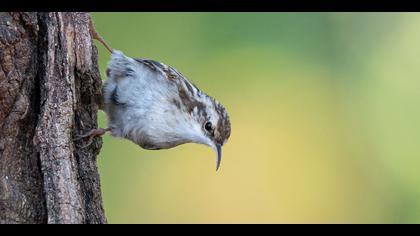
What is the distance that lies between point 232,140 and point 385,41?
1549mm

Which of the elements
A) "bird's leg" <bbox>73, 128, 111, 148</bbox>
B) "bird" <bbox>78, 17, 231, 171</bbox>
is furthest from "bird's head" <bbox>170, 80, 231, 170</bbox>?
"bird's leg" <bbox>73, 128, 111, 148</bbox>

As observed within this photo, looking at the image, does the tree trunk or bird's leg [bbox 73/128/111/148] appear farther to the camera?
bird's leg [bbox 73/128/111/148]

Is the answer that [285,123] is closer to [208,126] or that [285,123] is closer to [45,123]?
[208,126]

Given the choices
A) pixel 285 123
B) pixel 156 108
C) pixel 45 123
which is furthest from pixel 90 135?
pixel 285 123

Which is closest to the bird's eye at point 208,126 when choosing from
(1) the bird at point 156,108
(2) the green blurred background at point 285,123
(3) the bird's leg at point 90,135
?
(1) the bird at point 156,108

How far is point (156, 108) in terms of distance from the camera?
14.4 ft

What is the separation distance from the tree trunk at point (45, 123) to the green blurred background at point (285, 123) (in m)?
1.99

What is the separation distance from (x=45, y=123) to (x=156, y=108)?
1.17m

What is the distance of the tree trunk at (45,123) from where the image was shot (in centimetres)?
309

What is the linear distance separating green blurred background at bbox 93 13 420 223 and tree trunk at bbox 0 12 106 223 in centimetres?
199

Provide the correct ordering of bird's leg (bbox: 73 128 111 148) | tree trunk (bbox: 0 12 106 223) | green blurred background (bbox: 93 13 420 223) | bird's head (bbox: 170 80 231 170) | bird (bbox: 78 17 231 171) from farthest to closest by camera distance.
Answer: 1. green blurred background (bbox: 93 13 420 223)
2. bird's head (bbox: 170 80 231 170)
3. bird (bbox: 78 17 231 171)
4. bird's leg (bbox: 73 128 111 148)
5. tree trunk (bbox: 0 12 106 223)

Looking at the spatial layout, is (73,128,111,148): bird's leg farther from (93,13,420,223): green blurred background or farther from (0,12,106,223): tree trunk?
A: (93,13,420,223): green blurred background

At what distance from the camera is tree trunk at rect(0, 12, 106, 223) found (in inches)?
122

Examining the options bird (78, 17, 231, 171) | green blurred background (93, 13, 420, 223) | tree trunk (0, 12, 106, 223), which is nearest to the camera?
tree trunk (0, 12, 106, 223)
